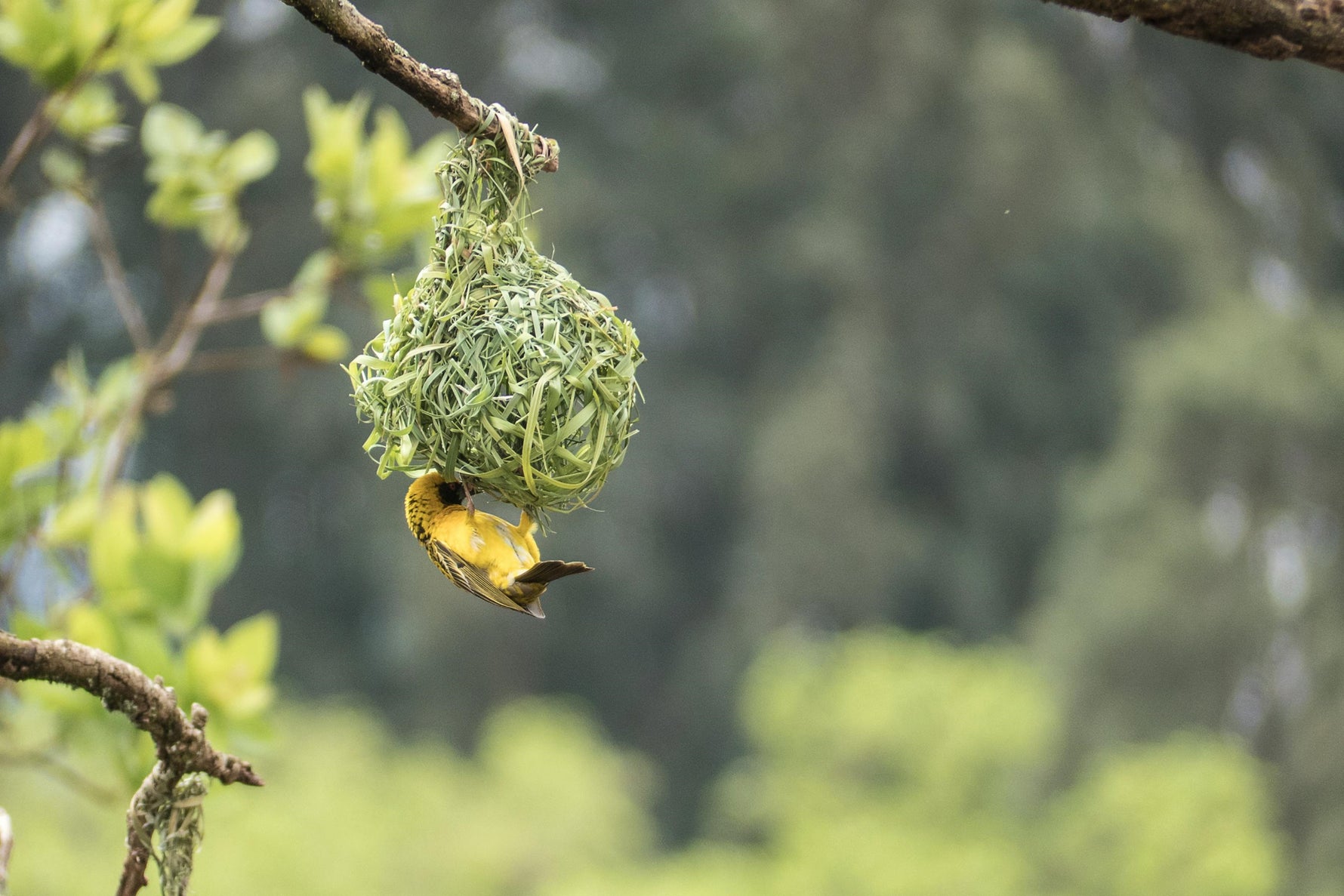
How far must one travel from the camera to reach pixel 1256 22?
156cm

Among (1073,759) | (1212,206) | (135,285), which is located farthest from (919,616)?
(135,285)

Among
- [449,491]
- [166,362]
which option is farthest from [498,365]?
[166,362]

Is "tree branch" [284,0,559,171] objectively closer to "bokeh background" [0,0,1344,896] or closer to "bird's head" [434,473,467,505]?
"bird's head" [434,473,467,505]

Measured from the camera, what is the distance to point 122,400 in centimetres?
231

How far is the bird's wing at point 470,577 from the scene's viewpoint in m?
1.55

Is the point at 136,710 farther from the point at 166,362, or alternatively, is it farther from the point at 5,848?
the point at 166,362

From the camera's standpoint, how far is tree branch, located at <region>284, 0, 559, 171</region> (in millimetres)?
1282

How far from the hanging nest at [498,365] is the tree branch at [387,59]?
0.10 m

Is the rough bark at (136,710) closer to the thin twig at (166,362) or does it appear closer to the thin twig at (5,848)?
the thin twig at (5,848)

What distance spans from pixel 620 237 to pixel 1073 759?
721 centimetres

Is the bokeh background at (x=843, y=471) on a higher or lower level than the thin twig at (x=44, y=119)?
higher

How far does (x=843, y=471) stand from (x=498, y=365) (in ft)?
38.6

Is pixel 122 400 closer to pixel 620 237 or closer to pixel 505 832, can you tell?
pixel 505 832

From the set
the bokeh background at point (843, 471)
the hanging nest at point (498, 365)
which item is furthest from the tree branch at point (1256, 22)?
the bokeh background at point (843, 471)
